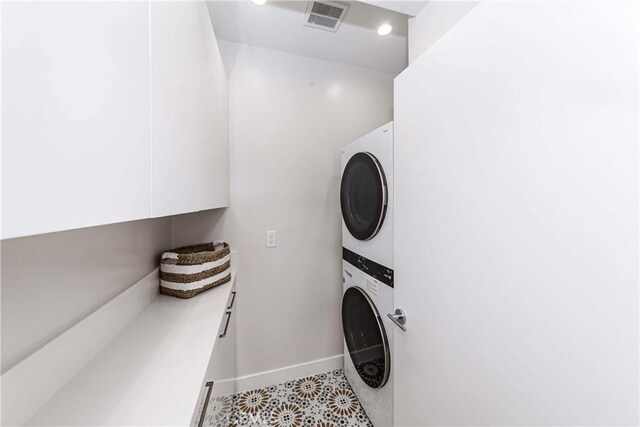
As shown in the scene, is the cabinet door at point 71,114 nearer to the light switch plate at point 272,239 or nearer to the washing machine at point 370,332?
the washing machine at point 370,332

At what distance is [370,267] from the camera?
1395 mm

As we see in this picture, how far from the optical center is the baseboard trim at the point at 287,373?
6.17 feet

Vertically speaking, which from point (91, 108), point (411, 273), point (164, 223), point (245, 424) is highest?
point (91, 108)

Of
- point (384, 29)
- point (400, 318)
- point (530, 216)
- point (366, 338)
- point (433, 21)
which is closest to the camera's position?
point (530, 216)

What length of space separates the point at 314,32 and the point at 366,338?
79.3 inches

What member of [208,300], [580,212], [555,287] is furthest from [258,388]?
[580,212]

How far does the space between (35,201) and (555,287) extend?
95 cm

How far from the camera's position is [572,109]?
52 centimetres

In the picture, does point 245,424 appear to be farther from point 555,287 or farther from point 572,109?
point 572,109

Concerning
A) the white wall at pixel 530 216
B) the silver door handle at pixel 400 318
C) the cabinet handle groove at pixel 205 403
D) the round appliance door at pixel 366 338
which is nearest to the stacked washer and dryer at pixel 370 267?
the round appliance door at pixel 366 338

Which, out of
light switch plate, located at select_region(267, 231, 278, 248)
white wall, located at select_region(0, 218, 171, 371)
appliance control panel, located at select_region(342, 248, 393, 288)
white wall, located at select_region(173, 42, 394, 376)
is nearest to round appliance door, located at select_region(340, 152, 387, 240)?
appliance control panel, located at select_region(342, 248, 393, 288)

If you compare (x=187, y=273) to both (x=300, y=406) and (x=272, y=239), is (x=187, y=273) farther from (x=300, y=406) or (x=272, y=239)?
(x=300, y=406)

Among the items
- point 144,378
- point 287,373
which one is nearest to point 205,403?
point 144,378

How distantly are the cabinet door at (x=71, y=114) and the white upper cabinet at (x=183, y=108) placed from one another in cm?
8
